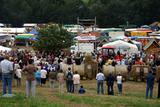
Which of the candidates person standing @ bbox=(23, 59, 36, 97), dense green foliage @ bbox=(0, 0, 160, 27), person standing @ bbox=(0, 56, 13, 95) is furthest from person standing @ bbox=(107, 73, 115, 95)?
dense green foliage @ bbox=(0, 0, 160, 27)

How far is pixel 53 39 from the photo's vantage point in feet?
143

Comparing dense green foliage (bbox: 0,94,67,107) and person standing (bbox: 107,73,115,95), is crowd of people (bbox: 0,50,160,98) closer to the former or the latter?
person standing (bbox: 107,73,115,95)

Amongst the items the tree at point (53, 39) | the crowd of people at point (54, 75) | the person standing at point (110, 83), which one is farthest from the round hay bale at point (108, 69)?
the tree at point (53, 39)

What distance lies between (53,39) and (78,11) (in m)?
70.8

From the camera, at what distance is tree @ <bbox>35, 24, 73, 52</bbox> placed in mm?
43309

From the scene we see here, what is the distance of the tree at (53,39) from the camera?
142 ft

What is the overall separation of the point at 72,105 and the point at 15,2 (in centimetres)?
10163

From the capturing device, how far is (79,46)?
1767 inches

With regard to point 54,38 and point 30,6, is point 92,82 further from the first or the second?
point 30,6

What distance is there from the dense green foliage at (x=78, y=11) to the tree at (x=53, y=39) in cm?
5956

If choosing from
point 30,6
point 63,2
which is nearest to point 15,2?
point 30,6

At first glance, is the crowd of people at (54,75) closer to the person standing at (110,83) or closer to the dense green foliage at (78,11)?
the person standing at (110,83)

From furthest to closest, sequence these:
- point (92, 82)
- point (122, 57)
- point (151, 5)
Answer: point (151, 5) → point (122, 57) → point (92, 82)

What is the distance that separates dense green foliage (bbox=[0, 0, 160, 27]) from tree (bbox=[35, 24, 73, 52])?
195ft
